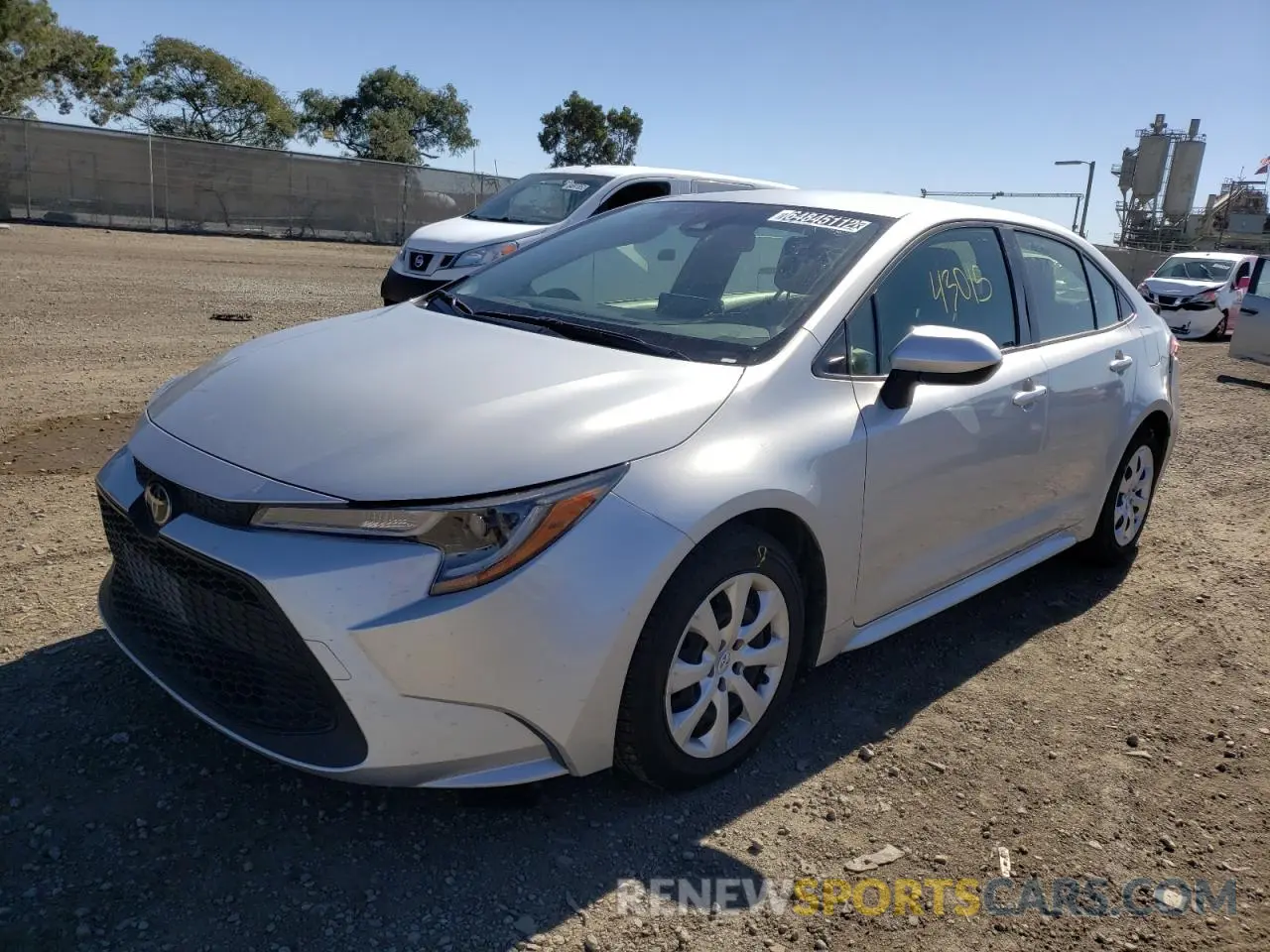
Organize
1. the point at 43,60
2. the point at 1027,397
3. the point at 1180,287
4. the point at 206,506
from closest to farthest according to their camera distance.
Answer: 1. the point at 206,506
2. the point at 1027,397
3. the point at 1180,287
4. the point at 43,60

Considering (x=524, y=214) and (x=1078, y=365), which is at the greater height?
(x=524, y=214)

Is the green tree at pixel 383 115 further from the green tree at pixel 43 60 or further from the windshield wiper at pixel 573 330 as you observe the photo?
the windshield wiper at pixel 573 330

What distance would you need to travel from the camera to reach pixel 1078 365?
13.8 ft

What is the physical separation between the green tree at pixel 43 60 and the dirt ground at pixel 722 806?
38572 mm

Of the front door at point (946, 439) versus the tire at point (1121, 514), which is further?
the tire at point (1121, 514)

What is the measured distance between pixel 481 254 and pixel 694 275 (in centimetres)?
732

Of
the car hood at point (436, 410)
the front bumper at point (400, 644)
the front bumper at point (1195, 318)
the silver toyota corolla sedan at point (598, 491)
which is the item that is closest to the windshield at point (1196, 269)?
the front bumper at point (1195, 318)

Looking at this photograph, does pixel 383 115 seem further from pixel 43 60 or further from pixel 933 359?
pixel 933 359

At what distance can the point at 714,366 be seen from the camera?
299 cm

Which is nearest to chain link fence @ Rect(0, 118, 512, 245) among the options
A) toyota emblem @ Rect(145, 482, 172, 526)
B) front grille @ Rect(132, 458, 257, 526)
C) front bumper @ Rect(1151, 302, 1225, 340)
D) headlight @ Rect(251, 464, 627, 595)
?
front bumper @ Rect(1151, 302, 1225, 340)

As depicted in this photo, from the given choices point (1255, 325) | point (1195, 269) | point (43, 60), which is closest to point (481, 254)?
point (1255, 325)

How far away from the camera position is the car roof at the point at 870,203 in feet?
12.3

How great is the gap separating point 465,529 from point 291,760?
68 cm

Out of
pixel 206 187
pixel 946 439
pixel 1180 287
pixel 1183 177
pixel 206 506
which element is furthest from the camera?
pixel 1183 177
